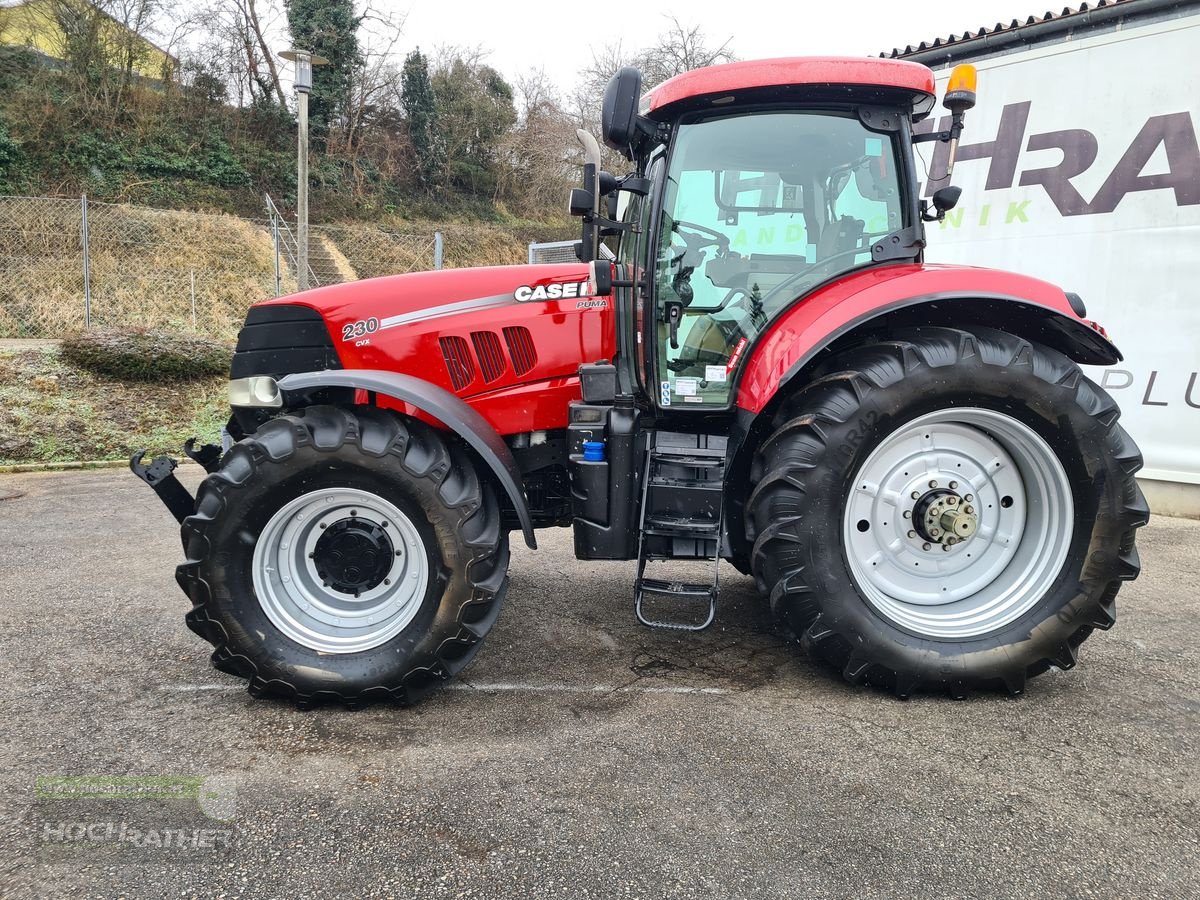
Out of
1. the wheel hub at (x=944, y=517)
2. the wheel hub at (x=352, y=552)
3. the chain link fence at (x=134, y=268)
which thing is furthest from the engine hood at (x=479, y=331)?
the chain link fence at (x=134, y=268)

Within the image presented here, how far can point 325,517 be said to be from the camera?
289 centimetres

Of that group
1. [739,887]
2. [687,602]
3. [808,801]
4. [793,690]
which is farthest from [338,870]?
[687,602]

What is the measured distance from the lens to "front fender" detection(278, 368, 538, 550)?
9.11 ft

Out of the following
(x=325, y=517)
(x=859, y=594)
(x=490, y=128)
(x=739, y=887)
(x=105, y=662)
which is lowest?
(x=105, y=662)

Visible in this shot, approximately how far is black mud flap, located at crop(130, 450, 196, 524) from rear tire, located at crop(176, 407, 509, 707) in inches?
15.3

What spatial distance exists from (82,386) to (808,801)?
28.0 ft

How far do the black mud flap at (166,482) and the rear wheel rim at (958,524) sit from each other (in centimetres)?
255

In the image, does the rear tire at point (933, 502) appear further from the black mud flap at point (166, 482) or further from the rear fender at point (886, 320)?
the black mud flap at point (166, 482)

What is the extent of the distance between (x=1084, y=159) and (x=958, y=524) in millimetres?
5245

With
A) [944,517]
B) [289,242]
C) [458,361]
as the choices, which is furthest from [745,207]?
[289,242]

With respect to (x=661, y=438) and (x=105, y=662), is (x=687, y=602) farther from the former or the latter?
(x=105, y=662)

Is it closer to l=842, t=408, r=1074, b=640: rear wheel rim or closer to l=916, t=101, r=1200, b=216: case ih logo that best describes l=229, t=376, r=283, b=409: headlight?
l=842, t=408, r=1074, b=640: rear wheel rim

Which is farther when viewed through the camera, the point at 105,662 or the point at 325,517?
the point at 105,662

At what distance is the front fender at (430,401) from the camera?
278 cm
